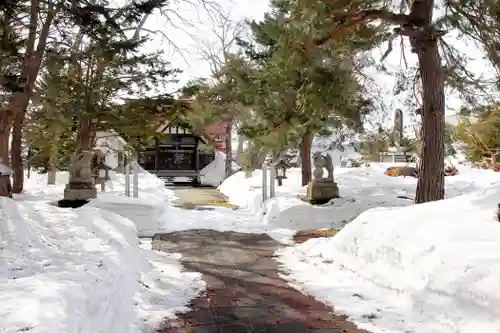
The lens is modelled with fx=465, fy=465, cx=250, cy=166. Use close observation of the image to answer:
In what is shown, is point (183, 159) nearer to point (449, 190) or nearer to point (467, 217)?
point (449, 190)

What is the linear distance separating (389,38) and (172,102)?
5.76m

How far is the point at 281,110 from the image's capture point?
11531 millimetres

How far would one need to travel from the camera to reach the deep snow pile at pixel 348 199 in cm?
1166

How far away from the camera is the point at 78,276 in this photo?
14.0 feet

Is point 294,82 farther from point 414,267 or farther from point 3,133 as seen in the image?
point 3,133

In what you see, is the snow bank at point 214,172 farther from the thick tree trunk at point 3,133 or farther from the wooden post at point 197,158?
the thick tree trunk at point 3,133

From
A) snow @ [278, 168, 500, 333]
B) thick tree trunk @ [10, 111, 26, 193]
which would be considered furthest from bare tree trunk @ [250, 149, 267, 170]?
snow @ [278, 168, 500, 333]

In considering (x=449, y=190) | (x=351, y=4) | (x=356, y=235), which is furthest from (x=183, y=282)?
(x=449, y=190)

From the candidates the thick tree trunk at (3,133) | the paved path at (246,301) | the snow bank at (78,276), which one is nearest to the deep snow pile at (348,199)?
the paved path at (246,301)

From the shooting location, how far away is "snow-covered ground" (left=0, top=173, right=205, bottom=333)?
3225 mm

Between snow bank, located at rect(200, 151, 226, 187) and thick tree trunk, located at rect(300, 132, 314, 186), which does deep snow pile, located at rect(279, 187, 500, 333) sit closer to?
thick tree trunk, located at rect(300, 132, 314, 186)

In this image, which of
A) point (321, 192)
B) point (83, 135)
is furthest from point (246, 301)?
point (83, 135)

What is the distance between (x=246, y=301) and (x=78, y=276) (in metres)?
1.84

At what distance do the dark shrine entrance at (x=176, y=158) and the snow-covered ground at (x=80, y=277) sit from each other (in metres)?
26.0
